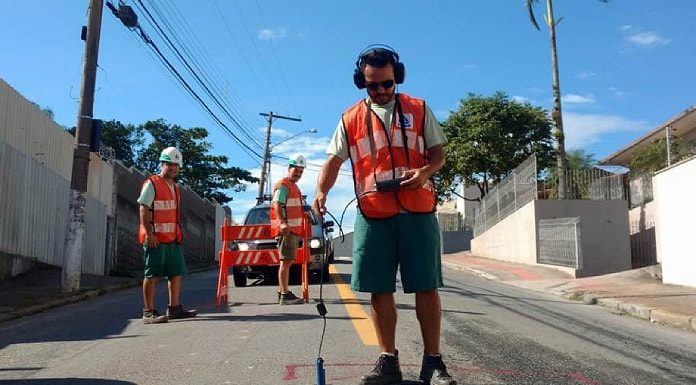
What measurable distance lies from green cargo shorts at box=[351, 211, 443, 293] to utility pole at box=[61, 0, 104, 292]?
897 centimetres

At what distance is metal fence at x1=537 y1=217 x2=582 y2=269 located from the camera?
54.0 ft

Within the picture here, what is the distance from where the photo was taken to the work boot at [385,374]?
3.68m

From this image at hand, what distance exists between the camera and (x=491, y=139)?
34.8 meters

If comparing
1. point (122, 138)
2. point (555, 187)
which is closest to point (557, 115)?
point (555, 187)

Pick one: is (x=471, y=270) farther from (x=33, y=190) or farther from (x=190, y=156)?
(x=190, y=156)

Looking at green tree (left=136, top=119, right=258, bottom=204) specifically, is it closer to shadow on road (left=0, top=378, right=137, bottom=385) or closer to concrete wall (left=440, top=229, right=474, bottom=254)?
concrete wall (left=440, top=229, right=474, bottom=254)

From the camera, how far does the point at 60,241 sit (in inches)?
585

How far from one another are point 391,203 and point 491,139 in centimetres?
3211

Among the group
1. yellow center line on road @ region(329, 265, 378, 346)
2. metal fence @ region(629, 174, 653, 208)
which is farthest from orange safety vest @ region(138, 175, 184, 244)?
metal fence @ region(629, 174, 653, 208)

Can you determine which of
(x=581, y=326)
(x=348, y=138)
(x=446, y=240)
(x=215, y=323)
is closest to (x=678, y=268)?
(x=581, y=326)

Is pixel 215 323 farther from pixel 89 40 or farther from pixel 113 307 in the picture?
pixel 89 40

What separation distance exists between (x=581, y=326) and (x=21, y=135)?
10990 millimetres

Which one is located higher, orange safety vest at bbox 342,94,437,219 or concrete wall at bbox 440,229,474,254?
concrete wall at bbox 440,229,474,254

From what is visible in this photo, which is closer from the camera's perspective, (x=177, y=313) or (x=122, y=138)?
(x=177, y=313)
